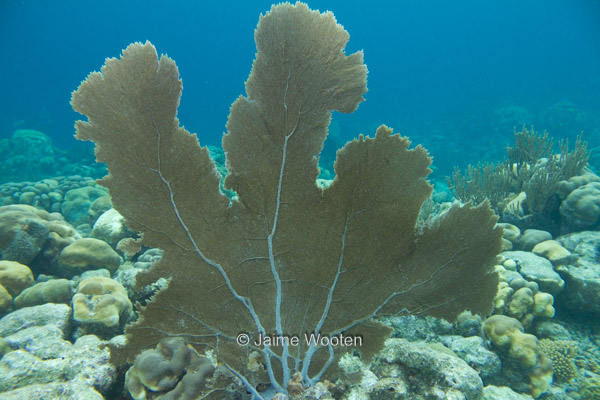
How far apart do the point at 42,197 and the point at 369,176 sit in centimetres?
1370

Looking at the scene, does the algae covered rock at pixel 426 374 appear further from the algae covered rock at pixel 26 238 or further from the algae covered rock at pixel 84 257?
the algae covered rock at pixel 26 238

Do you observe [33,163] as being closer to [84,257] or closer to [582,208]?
[84,257]

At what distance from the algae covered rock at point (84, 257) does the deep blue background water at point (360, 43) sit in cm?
7552

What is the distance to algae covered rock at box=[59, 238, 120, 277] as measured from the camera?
4.96 metres

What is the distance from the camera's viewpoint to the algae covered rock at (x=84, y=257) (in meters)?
4.96

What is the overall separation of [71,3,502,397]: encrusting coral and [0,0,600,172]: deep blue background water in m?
78.9

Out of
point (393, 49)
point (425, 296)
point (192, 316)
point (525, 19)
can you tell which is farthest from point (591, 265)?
point (525, 19)

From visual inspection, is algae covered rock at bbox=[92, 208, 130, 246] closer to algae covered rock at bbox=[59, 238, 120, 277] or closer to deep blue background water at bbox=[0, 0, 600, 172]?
algae covered rock at bbox=[59, 238, 120, 277]

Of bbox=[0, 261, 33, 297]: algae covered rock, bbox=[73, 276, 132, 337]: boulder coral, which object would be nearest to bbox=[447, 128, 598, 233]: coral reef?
bbox=[73, 276, 132, 337]: boulder coral

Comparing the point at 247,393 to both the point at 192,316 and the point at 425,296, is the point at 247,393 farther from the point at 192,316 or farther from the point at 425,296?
the point at 425,296

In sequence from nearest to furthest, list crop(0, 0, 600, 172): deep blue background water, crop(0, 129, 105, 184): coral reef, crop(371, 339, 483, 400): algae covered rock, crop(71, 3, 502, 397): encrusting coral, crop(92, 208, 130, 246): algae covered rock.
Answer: crop(71, 3, 502, 397): encrusting coral < crop(371, 339, 483, 400): algae covered rock < crop(92, 208, 130, 246): algae covered rock < crop(0, 129, 105, 184): coral reef < crop(0, 0, 600, 172): deep blue background water

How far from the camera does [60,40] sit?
113m

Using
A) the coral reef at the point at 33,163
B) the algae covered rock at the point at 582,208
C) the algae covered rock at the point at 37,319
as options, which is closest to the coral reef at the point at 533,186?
the algae covered rock at the point at 582,208

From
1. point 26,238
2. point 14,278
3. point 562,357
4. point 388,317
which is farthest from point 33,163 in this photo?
point 562,357
